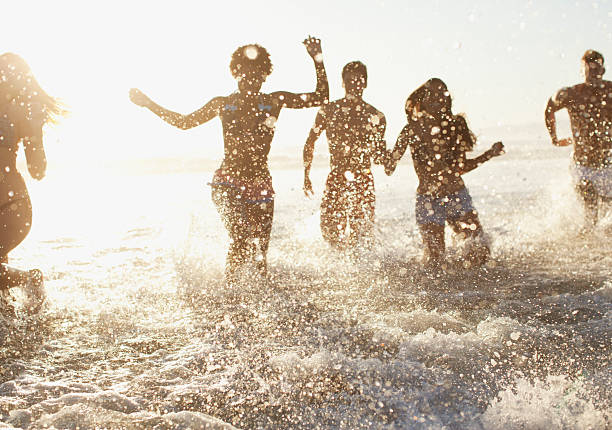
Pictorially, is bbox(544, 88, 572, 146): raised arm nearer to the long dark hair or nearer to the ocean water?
the ocean water

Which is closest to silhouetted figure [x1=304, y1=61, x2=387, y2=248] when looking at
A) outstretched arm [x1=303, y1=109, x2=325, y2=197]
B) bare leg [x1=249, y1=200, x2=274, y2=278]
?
→ outstretched arm [x1=303, y1=109, x2=325, y2=197]

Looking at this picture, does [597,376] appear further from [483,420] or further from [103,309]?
[103,309]

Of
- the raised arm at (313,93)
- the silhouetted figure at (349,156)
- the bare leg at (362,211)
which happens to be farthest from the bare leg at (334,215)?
the raised arm at (313,93)

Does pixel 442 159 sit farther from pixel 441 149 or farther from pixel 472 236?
pixel 472 236

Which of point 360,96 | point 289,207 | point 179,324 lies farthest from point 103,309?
point 289,207

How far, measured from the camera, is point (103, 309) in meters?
4.55

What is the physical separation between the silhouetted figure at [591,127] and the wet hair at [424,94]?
83.9 inches

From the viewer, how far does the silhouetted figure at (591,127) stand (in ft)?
21.1

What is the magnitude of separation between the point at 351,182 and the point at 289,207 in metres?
5.01

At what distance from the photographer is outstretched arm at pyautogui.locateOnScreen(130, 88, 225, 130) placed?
14.8ft

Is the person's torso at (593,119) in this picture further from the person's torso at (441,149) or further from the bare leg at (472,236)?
the bare leg at (472,236)

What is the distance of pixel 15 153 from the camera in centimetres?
416

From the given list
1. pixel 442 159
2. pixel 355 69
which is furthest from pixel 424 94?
pixel 355 69

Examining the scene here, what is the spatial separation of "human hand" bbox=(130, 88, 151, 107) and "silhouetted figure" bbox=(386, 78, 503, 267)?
2502 mm
